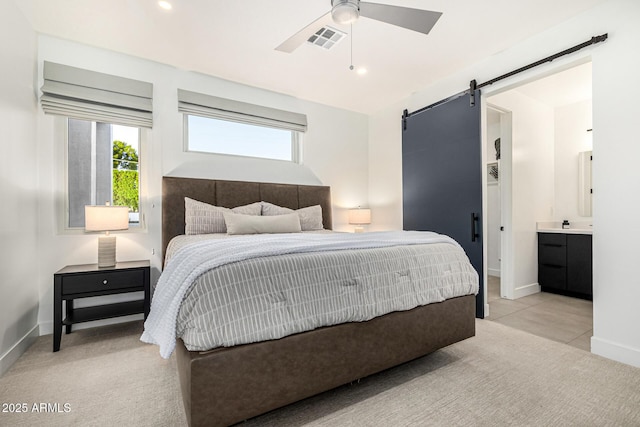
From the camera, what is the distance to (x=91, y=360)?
6.82 ft

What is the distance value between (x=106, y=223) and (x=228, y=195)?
48.0 inches

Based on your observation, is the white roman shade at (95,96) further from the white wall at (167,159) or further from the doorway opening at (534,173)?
the doorway opening at (534,173)

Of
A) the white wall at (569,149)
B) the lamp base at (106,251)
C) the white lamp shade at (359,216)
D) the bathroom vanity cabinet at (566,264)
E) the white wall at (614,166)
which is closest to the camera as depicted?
the white wall at (614,166)

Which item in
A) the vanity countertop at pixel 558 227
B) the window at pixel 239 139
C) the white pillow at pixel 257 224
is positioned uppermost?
the window at pixel 239 139

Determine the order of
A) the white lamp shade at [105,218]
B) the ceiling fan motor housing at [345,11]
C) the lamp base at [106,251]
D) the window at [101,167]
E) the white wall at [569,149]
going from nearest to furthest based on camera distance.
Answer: the ceiling fan motor housing at [345,11] → the white lamp shade at [105,218] → the lamp base at [106,251] → the window at [101,167] → the white wall at [569,149]

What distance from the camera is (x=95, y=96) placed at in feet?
9.00

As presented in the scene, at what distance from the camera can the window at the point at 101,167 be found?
2.78m

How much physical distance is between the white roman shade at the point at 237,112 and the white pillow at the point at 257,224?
1.31 meters

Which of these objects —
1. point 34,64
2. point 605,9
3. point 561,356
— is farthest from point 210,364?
point 605,9

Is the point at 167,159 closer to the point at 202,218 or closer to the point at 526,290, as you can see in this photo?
the point at 202,218

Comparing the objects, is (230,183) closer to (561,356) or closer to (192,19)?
(192,19)

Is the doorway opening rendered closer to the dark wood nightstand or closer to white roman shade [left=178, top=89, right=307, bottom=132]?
white roman shade [left=178, top=89, right=307, bottom=132]

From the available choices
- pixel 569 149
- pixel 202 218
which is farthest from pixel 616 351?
pixel 202 218

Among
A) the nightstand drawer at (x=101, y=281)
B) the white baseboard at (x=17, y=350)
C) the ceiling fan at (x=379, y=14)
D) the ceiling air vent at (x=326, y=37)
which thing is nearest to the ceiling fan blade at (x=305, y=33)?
the ceiling fan at (x=379, y=14)
